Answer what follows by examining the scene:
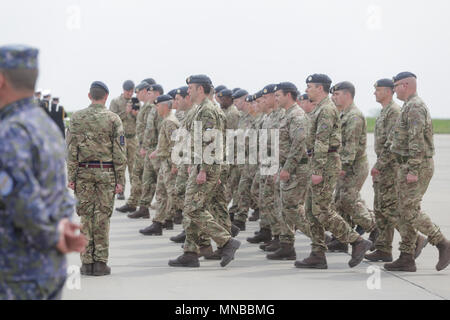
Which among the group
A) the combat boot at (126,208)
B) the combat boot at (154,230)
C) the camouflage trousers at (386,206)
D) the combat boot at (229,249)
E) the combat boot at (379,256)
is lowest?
the combat boot at (126,208)

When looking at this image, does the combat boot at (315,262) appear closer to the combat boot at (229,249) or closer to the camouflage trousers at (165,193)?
the combat boot at (229,249)

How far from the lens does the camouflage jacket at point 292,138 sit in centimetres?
826

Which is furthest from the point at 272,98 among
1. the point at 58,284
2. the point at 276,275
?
the point at 58,284


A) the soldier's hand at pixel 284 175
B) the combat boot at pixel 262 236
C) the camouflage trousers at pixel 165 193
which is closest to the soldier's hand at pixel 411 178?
the soldier's hand at pixel 284 175

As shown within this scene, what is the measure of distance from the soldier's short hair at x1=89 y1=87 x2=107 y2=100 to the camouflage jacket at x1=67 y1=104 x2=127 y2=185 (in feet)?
0.42

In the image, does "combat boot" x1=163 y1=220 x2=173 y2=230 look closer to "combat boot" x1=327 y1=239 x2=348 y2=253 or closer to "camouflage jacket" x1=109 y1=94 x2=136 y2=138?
"combat boot" x1=327 y1=239 x2=348 y2=253

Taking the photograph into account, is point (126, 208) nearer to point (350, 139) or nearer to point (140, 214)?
point (140, 214)

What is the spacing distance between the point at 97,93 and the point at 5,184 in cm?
456

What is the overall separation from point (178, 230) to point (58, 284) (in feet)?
25.4

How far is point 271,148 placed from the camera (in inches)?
365

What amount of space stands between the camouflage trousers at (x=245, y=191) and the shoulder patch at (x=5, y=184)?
821 centimetres

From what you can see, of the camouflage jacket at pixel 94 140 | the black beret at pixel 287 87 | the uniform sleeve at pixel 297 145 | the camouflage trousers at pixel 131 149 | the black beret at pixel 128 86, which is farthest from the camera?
the black beret at pixel 128 86

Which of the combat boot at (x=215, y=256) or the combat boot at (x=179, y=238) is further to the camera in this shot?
the combat boot at (x=179, y=238)
